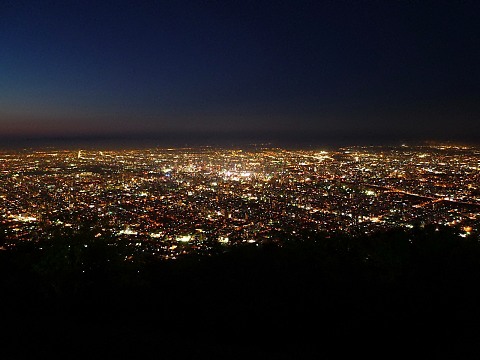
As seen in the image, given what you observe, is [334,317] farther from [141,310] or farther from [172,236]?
[172,236]

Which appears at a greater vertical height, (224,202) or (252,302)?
(252,302)

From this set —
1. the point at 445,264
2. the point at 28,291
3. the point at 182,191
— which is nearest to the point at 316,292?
the point at 445,264

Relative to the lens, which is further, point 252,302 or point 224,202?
point 224,202

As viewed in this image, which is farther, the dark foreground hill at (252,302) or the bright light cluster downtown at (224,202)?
the bright light cluster downtown at (224,202)

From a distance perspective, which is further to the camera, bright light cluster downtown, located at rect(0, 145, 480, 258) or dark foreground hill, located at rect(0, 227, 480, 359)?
bright light cluster downtown, located at rect(0, 145, 480, 258)
